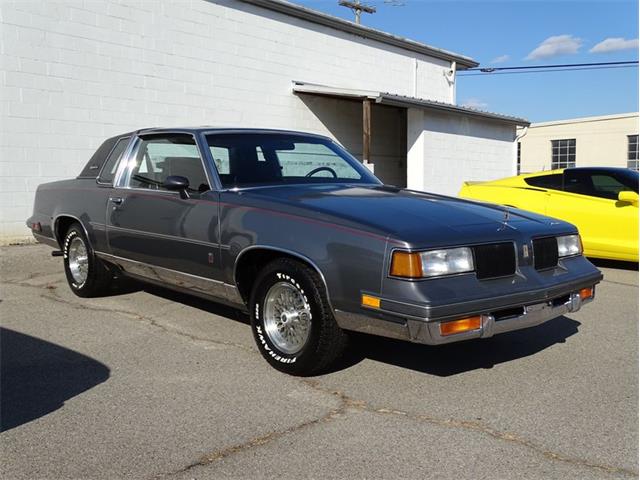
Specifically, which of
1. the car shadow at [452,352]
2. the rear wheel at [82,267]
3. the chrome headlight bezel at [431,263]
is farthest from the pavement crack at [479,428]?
the rear wheel at [82,267]

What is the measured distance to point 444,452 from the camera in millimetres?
2990

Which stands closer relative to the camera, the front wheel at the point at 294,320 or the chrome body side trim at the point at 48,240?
the front wheel at the point at 294,320

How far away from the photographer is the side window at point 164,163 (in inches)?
191

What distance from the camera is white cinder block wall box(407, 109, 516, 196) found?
1566 centimetres

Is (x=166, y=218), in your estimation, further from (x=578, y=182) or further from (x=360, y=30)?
(x=360, y=30)

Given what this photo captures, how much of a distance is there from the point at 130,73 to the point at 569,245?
9.23 metres

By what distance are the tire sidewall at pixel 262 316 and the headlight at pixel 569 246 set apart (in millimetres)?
1743

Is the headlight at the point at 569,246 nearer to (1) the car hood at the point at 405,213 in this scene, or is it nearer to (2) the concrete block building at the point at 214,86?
(1) the car hood at the point at 405,213

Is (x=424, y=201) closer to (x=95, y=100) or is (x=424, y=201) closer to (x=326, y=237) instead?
(x=326, y=237)

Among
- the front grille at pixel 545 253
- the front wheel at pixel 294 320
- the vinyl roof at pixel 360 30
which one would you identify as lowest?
the front wheel at pixel 294 320

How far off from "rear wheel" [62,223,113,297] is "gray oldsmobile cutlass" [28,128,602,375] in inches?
9.6

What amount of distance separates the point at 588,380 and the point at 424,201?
61.8 inches

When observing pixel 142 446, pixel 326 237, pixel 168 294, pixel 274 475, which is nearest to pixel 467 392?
pixel 326 237

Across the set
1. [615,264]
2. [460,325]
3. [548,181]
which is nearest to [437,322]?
[460,325]
